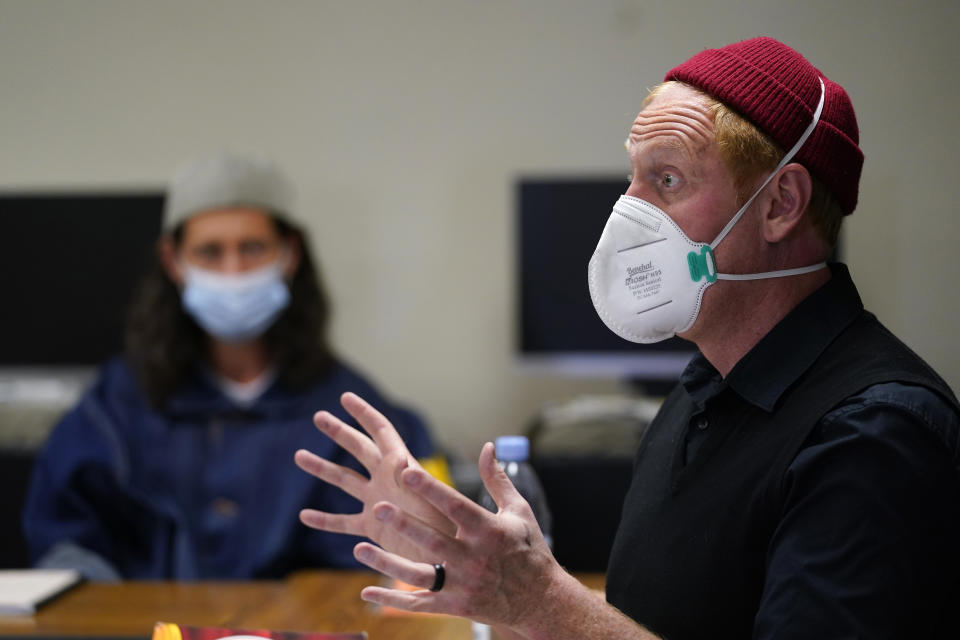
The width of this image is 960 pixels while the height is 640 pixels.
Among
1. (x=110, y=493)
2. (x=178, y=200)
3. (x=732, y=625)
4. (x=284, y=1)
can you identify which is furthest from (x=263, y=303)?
(x=732, y=625)

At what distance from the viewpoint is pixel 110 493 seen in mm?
2510

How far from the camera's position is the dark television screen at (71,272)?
326cm

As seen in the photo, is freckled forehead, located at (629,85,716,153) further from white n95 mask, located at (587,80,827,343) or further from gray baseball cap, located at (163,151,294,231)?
gray baseball cap, located at (163,151,294,231)

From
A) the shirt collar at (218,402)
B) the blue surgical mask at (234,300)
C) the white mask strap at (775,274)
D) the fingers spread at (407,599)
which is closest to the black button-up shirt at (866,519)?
the white mask strap at (775,274)

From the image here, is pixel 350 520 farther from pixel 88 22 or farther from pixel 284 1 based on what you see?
pixel 88 22

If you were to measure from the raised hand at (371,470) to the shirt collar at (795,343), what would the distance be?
1.33 feet

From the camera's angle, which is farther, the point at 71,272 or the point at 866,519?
the point at 71,272

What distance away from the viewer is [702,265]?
1153 mm

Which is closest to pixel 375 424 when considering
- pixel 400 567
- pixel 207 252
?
pixel 400 567

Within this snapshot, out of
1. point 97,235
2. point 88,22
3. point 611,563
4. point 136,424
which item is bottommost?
point 136,424

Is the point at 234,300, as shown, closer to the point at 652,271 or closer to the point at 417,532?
the point at 652,271

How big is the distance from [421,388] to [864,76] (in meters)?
1.77

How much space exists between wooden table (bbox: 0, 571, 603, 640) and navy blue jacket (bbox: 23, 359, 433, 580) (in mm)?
411

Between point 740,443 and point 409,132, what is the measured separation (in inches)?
97.2
